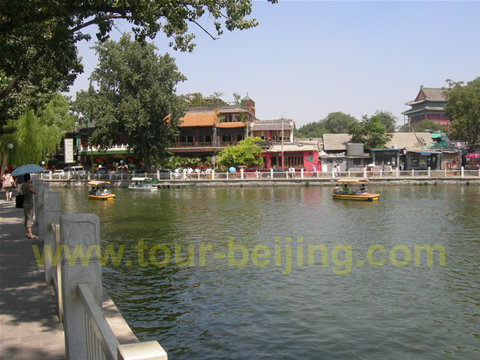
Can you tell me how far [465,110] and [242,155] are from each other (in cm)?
2588

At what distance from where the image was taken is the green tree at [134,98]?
4203cm

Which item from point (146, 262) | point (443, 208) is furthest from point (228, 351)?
point (443, 208)

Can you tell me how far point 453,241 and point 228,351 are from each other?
1186 cm

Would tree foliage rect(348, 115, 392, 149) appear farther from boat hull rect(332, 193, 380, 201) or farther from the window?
boat hull rect(332, 193, 380, 201)

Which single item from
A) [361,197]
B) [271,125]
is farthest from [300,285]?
[271,125]

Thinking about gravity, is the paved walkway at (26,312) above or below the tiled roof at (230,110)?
below

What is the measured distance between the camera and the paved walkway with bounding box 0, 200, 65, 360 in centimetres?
520

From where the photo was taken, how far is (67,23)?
11734mm

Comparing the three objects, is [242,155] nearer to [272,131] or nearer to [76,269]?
[272,131]

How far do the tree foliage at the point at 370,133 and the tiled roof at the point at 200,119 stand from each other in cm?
1738

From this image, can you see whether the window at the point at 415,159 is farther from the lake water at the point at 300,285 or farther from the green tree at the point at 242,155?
the lake water at the point at 300,285

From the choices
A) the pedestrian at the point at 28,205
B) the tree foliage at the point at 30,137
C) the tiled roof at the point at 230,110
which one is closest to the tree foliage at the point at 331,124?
the tiled roof at the point at 230,110

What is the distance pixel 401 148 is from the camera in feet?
162

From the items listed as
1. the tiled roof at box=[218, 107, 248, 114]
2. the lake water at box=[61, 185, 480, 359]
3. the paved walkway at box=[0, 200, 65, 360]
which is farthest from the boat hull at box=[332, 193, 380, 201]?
the tiled roof at box=[218, 107, 248, 114]
